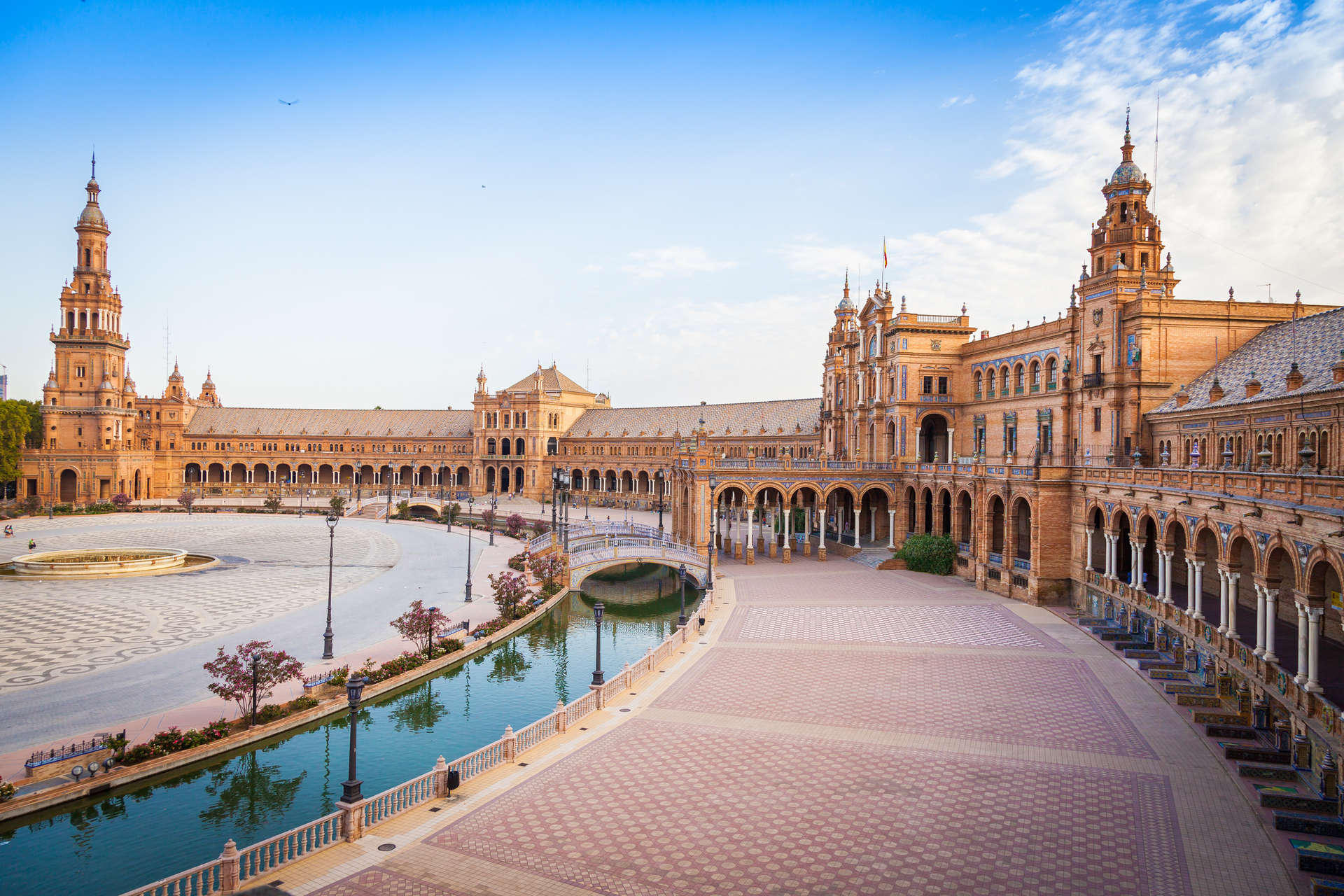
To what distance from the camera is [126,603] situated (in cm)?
4000

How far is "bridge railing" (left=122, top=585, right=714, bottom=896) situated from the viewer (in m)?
13.6

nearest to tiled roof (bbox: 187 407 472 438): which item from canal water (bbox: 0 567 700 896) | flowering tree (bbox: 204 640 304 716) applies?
canal water (bbox: 0 567 700 896)

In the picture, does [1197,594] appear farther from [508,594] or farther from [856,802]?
[508,594]

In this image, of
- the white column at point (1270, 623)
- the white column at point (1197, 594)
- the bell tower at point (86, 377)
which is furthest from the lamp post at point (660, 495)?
the bell tower at point (86, 377)

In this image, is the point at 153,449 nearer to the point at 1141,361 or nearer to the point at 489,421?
the point at 489,421

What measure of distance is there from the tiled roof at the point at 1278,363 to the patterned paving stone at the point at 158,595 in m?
43.7

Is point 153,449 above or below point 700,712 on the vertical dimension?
above

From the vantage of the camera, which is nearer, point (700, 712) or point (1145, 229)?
point (700, 712)

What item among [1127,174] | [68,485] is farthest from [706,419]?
[68,485]

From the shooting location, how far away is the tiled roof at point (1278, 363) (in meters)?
30.3

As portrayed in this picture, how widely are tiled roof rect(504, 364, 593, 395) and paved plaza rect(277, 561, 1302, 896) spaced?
84.1m

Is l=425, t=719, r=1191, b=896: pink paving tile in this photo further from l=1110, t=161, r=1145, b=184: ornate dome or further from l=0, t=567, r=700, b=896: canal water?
l=1110, t=161, r=1145, b=184: ornate dome

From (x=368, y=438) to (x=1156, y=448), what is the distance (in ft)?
324

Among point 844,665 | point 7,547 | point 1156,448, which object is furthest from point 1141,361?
point 7,547
